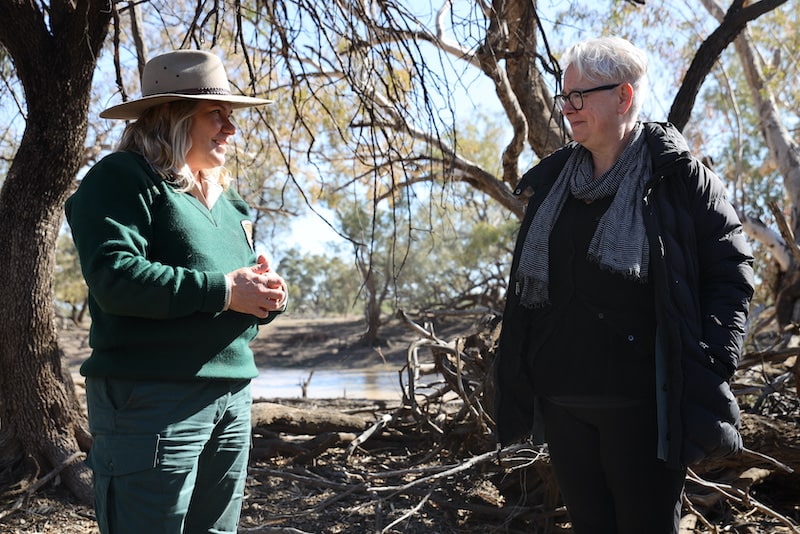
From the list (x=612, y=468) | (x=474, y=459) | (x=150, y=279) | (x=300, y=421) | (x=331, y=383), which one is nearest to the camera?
(x=150, y=279)

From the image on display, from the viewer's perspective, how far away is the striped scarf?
7.04ft

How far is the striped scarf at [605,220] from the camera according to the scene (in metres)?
2.15

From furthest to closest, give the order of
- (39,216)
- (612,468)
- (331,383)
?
(331,383)
(39,216)
(612,468)

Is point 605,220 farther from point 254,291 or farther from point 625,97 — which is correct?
point 254,291

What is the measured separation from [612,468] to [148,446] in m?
1.19

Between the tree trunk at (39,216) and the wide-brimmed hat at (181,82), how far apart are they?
1.83m

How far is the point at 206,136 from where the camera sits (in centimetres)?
231

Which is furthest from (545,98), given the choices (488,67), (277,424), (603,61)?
(603,61)

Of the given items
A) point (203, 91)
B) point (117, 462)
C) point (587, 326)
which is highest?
point (203, 91)

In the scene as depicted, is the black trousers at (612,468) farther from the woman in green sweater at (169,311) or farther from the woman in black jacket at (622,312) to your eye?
the woman in green sweater at (169,311)

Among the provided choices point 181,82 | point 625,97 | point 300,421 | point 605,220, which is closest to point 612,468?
point 605,220

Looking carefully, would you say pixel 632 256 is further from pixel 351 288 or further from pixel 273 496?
pixel 351 288

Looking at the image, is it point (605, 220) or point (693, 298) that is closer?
point (693, 298)

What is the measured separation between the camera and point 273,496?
4.12m
